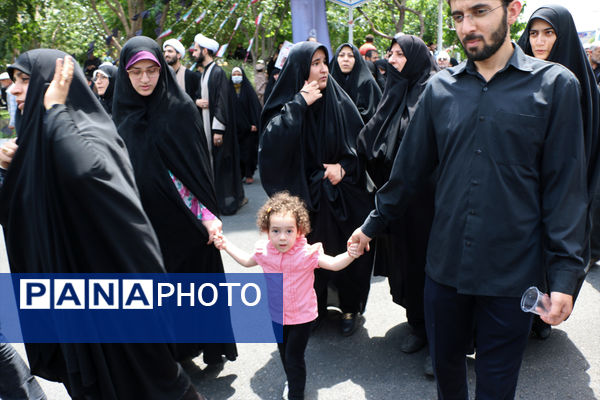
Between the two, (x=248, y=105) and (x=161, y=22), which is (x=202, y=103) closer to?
(x=248, y=105)

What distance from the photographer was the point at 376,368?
3.22 metres

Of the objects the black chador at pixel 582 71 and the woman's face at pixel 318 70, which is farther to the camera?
the woman's face at pixel 318 70

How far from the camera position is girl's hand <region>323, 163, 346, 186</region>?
11.4ft

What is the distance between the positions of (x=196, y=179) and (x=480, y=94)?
5.53 feet

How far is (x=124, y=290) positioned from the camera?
2381 millimetres

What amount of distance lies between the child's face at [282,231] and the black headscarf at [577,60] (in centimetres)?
132

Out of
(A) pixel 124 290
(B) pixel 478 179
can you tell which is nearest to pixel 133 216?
(A) pixel 124 290

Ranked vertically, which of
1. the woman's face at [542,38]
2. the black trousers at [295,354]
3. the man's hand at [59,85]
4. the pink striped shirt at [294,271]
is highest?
the woman's face at [542,38]

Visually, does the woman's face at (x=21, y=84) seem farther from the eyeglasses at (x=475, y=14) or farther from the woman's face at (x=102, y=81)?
the woman's face at (x=102, y=81)

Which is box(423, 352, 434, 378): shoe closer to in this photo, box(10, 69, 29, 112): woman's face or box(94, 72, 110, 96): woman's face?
box(10, 69, 29, 112): woman's face

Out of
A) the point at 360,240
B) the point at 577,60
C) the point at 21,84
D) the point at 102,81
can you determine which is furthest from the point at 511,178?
the point at 102,81

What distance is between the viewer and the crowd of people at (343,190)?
74.8 inches

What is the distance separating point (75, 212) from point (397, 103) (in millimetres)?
2047

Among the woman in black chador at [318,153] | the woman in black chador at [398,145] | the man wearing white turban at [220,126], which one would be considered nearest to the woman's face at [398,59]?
the woman in black chador at [398,145]
